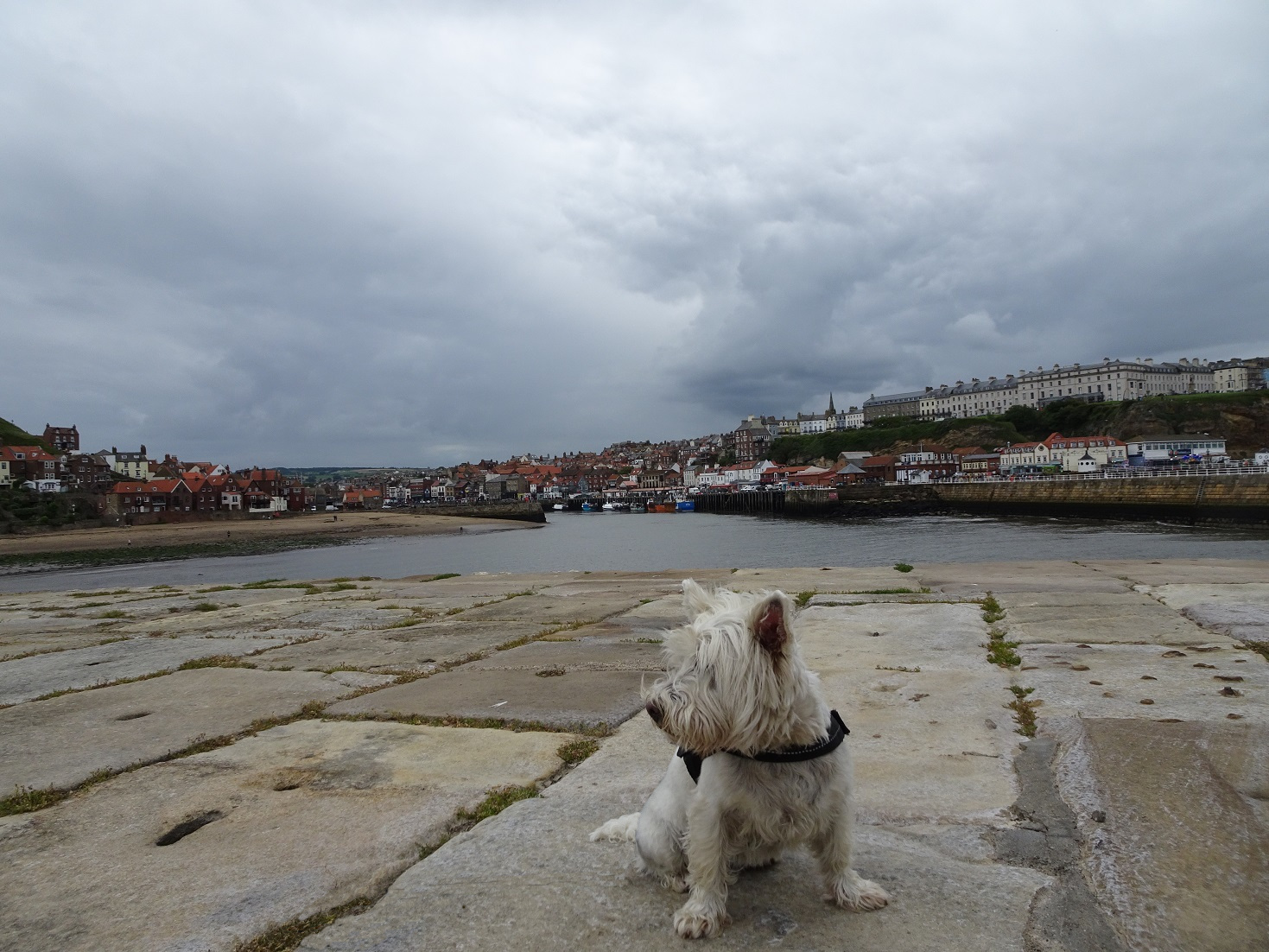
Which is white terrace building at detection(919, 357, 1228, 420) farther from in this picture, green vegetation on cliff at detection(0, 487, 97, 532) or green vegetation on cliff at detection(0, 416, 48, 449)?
green vegetation on cliff at detection(0, 416, 48, 449)

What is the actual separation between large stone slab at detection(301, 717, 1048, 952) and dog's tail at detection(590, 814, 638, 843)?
24 millimetres

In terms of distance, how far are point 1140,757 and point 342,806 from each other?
3245mm

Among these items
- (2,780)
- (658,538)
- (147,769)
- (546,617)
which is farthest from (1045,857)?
(658,538)

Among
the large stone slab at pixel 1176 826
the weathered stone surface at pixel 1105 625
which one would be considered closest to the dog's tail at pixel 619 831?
the large stone slab at pixel 1176 826

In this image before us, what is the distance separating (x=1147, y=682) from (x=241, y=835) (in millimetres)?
4637

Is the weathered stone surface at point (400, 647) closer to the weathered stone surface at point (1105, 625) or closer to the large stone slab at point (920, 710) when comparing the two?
the large stone slab at point (920, 710)

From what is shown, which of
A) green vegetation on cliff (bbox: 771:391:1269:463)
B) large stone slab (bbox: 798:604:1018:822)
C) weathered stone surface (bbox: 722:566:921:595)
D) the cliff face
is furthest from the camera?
green vegetation on cliff (bbox: 771:391:1269:463)

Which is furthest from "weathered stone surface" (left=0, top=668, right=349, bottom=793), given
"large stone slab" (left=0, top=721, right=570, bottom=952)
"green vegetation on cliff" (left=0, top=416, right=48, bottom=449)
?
"green vegetation on cliff" (left=0, top=416, right=48, bottom=449)

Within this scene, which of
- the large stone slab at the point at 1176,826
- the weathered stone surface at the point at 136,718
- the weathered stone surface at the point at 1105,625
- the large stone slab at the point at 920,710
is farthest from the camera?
the weathered stone surface at the point at 1105,625

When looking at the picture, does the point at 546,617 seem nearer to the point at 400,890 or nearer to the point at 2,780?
the point at 2,780

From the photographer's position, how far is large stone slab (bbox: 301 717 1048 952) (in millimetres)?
1954

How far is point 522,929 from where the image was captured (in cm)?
200

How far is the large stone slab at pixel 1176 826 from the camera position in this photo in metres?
1.93

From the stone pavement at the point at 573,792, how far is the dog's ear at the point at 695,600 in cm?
86
